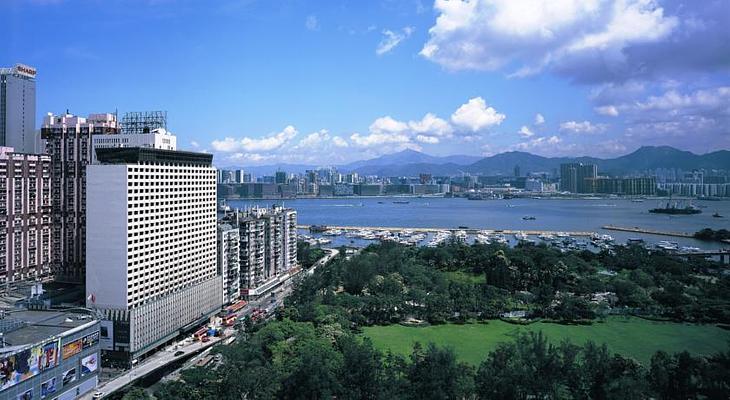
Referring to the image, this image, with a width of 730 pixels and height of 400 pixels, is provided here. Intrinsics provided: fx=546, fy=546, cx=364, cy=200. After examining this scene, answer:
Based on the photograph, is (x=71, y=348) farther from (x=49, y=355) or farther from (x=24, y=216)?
(x=24, y=216)

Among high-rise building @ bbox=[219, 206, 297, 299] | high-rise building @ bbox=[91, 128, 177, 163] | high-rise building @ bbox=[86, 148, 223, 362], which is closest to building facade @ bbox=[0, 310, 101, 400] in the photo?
high-rise building @ bbox=[86, 148, 223, 362]

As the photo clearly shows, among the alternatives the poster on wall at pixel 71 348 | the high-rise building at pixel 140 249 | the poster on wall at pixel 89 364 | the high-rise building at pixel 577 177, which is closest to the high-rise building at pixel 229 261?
the high-rise building at pixel 140 249

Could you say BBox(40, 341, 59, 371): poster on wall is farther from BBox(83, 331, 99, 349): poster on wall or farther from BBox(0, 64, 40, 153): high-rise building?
BBox(0, 64, 40, 153): high-rise building

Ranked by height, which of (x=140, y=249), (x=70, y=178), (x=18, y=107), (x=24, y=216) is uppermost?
(x=18, y=107)

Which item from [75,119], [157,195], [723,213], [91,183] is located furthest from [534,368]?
[723,213]

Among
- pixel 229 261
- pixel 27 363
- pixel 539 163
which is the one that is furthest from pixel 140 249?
pixel 539 163

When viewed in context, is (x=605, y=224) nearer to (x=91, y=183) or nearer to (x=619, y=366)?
(x=619, y=366)

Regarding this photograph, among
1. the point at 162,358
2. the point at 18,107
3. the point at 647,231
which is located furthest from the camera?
the point at 647,231
